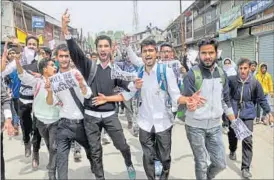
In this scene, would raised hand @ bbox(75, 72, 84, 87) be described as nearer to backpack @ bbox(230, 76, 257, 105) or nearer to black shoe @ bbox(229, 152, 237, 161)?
backpack @ bbox(230, 76, 257, 105)

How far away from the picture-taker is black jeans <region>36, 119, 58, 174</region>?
183 inches

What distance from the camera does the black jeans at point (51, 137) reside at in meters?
4.65

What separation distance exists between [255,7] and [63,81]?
16.0 meters

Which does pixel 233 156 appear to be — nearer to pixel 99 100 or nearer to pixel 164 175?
pixel 164 175

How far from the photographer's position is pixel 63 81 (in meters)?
4.21

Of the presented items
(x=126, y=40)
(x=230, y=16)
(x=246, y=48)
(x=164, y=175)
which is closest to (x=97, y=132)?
(x=164, y=175)

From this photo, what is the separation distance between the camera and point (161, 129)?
4215mm

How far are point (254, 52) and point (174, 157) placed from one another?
14.3 meters

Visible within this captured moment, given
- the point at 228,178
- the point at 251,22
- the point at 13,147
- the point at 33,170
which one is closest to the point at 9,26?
the point at 251,22

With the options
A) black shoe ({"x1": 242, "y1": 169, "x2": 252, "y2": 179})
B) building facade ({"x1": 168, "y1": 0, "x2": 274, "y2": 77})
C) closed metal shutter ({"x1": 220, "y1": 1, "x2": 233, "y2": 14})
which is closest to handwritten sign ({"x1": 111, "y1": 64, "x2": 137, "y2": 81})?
black shoe ({"x1": 242, "y1": 169, "x2": 252, "y2": 179})

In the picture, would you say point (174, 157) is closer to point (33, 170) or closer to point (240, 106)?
point (240, 106)

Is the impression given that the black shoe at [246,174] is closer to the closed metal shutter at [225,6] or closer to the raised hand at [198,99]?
the raised hand at [198,99]

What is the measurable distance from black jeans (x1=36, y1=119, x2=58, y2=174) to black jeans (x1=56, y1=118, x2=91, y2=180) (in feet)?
1.15

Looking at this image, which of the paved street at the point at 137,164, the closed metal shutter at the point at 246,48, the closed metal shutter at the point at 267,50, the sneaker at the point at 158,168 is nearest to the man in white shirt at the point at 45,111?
the paved street at the point at 137,164
